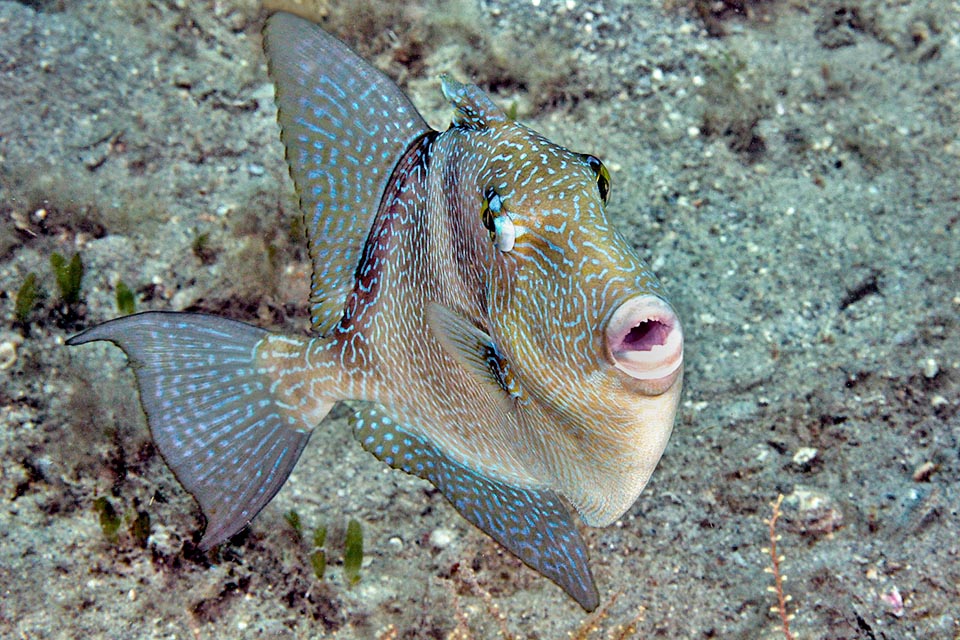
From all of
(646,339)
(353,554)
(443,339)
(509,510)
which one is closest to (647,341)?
(646,339)

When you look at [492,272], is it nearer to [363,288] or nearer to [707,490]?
[363,288]

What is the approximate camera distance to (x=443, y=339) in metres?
1.75

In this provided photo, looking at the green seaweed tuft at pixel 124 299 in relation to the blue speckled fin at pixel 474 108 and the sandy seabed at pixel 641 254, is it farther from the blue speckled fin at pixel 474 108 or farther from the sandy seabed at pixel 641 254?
the blue speckled fin at pixel 474 108

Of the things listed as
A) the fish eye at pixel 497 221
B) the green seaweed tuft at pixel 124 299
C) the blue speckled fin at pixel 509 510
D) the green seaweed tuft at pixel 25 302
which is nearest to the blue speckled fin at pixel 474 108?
the fish eye at pixel 497 221

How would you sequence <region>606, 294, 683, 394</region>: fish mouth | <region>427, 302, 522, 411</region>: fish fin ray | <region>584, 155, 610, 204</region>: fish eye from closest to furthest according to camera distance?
1. <region>606, 294, 683, 394</region>: fish mouth
2. <region>584, 155, 610, 204</region>: fish eye
3. <region>427, 302, 522, 411</region>: fish fin ray

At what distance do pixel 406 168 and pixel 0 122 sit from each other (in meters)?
3.42

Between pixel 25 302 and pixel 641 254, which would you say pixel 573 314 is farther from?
pixel 25 302

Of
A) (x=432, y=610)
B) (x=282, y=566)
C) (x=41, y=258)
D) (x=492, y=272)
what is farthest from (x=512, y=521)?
(x=41, y=258)

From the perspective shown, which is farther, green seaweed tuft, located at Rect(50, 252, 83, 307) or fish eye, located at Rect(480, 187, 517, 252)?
green seaweed tuft, located at Rect(50, 252, 83, 307)

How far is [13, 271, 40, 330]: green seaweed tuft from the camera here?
11.1ft

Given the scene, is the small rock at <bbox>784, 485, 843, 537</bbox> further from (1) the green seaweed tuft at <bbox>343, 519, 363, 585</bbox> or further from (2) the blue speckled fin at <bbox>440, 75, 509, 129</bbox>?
(2) the blue speckled fin at <bbox>440, 75, 509, 129</bbox>

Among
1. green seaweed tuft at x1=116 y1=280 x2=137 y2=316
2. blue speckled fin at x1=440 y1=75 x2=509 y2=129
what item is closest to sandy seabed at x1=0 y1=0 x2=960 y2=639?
green seaweed tuft at x1=116 y1=280 x2=137 y2=316

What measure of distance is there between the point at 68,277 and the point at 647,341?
11.1 ft

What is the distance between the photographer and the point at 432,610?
2.94m
